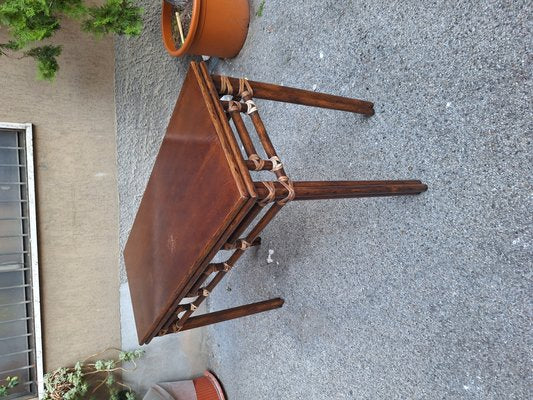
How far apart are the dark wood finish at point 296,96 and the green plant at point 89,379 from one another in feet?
5.51

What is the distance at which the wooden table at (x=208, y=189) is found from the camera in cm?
89

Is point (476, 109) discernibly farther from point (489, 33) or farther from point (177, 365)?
point (177, 365)

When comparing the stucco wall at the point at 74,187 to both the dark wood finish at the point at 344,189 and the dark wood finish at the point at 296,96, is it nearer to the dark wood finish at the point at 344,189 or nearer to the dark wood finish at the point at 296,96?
the dark wood finish at the point at 296,96

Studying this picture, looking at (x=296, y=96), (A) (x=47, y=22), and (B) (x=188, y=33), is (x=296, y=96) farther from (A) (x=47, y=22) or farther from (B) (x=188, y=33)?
(A) (x=47, y=22)

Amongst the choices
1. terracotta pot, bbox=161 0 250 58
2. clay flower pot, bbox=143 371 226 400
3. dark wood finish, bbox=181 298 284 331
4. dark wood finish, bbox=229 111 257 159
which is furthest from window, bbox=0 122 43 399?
dark wood finish, bbox=229 111 257 159

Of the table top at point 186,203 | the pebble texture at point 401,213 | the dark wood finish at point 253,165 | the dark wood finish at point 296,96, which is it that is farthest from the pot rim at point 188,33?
the dark wood finish at point 253,165

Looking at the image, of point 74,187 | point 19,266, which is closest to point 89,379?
point 19,266

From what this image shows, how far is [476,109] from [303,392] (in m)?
1.27

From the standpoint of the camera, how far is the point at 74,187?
2.04 m

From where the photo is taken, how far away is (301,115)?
1642 millimetres

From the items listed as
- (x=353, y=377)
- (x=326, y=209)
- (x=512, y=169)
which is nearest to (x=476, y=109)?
(x=512, y=169)

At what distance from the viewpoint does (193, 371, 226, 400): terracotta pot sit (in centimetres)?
219

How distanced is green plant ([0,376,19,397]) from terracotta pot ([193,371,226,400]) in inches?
33.7

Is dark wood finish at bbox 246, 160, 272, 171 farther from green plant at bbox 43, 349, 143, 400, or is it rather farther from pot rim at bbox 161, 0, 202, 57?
green plant at bbox 43, 349, 143, 400
